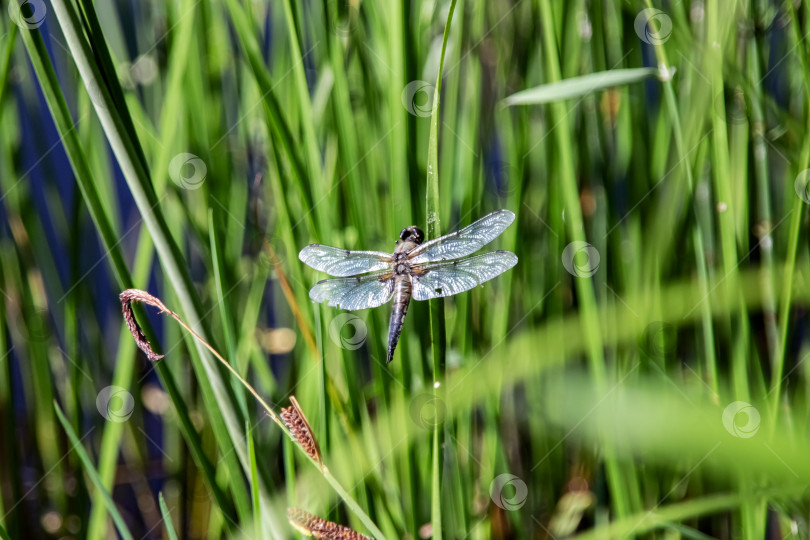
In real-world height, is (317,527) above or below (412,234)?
below

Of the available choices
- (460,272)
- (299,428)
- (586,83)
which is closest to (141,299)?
(299,428)

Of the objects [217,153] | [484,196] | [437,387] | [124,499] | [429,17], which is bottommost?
[124,499]

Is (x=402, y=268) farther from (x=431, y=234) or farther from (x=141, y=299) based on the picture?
(x=141, y=299)

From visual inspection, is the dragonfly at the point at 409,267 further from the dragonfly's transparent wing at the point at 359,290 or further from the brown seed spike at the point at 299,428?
the brown seed spike at the point at 299,428

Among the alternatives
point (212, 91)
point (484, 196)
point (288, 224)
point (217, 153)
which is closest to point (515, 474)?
point (484, 196)

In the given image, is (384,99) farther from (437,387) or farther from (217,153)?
(437,387)
